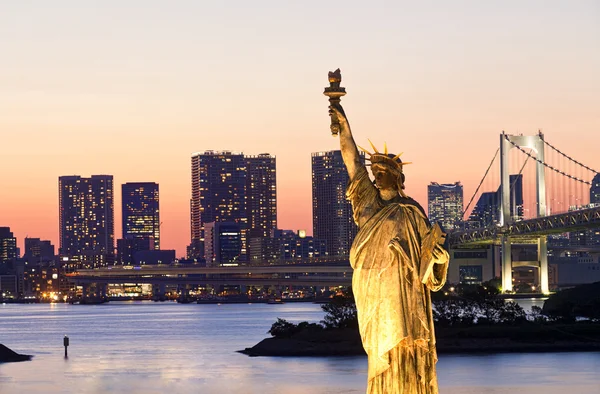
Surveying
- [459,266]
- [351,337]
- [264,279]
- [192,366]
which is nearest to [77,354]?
[192,366]

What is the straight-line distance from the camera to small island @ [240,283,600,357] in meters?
60.3

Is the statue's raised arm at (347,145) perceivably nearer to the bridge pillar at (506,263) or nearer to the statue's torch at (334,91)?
the statue's torch at (334,91)

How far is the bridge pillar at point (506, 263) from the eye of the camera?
3832 inches

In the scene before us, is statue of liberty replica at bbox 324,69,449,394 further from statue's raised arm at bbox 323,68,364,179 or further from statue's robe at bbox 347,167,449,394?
statue's raised arm at bbox 323,68,364,179

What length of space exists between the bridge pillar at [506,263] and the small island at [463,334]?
96.8ft

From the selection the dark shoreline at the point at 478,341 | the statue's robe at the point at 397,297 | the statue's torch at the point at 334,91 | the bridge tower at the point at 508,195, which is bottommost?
the dark shoreline at the point at 478,341

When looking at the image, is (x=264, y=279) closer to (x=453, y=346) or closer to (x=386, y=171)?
(x=453, y=346)

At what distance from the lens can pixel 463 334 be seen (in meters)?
61.1

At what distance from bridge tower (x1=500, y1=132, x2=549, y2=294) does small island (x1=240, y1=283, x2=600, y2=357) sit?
29282 mm

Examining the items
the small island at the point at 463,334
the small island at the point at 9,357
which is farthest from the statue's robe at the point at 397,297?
the small island at the point at 9,357

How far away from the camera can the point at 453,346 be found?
196 feet

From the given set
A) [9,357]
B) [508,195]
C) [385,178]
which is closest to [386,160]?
[385,178]

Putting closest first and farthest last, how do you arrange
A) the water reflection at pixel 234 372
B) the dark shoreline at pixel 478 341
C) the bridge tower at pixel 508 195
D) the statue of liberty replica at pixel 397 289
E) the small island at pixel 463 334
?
1. the statue of liberty replica at pixel 397 289
2. the water reflection at pixel 234 372
3. the dark shoreline at pixel 478 341
4. the small island at pixel 463 334
5. the bridge tower at pixel 508 195

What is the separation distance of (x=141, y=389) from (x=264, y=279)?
4778 inches
